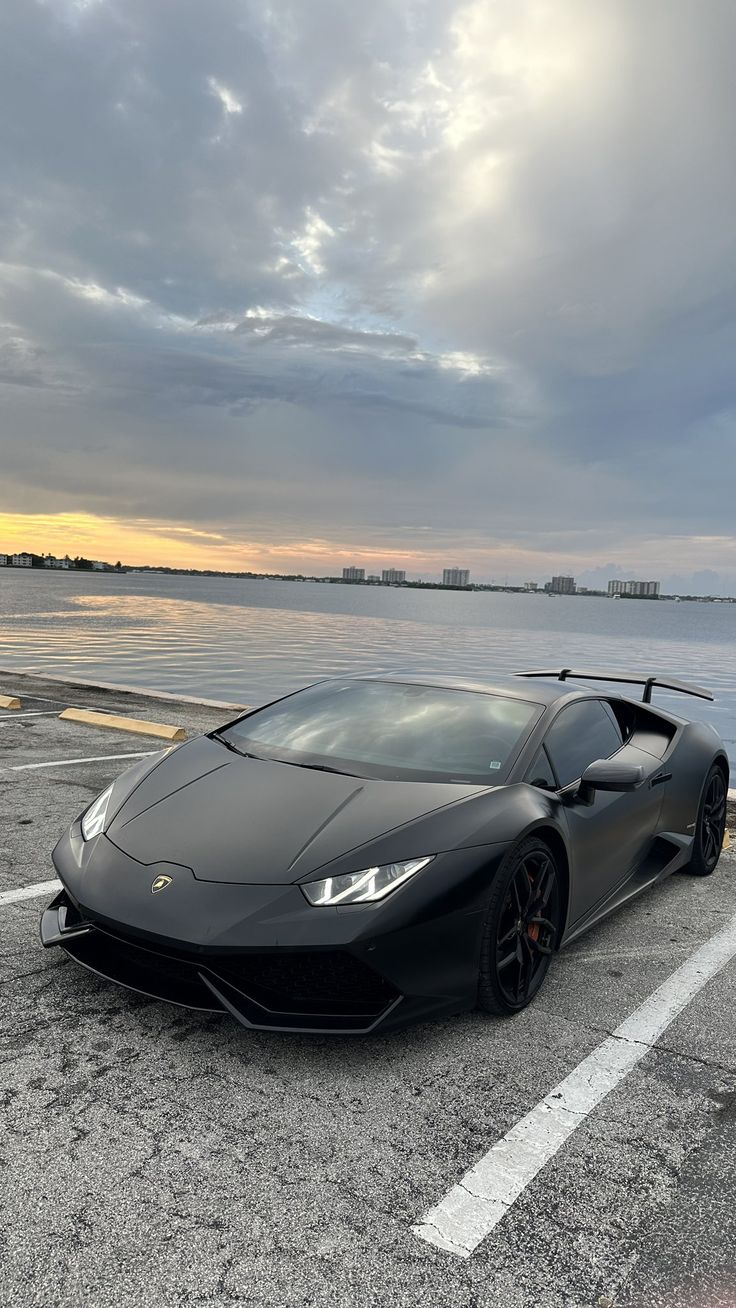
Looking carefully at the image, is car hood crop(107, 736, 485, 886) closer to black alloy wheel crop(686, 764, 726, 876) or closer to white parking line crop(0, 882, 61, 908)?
white parking line crop(0, 882, 61, 908)

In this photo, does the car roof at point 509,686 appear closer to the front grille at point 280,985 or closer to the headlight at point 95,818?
the headlight at point 95,818

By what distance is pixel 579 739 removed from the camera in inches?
165

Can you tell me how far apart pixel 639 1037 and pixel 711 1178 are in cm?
77

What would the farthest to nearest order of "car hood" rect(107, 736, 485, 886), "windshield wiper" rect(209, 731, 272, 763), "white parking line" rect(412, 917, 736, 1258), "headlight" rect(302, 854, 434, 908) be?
"windshield wiper" rect(209, 731, 272, 763) → "car hood" rect(107, 736, 485, 886) → "headlight" rect(302, 854, 434, 908) → "white parking line" rect(412, 917, 736, 1258)

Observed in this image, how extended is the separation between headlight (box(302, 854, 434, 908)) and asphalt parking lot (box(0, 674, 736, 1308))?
55 cm

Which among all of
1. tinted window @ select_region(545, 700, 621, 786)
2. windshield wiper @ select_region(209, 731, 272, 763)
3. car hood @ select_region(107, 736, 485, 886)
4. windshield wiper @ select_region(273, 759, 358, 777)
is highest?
tinted window @ select_region(545, 700, 621, 786)

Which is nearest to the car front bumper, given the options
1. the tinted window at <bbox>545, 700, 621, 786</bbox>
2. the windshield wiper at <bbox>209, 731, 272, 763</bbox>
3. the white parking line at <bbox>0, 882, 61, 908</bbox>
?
the windshield wiper at <bbox>209, 731, 272, 763</bbox>

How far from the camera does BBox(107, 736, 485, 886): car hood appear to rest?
2.95m

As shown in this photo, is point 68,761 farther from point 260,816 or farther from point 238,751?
point 260,816

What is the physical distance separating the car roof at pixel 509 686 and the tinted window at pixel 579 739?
3.4 inches

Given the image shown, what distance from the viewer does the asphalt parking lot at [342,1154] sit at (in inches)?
77.2

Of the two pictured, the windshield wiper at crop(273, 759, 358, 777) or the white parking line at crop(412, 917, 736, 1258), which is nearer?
the white parking line at crop(412, 917, 736, 1258)

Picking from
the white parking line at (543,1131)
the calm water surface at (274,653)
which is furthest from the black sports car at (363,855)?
the calm water surface at (274,653)

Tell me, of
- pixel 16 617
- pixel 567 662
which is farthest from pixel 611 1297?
pixel 16 617
